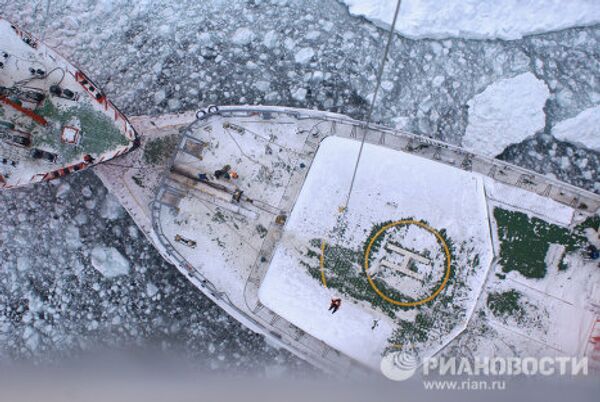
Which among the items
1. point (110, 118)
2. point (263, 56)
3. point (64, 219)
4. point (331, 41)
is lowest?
point (64, 219)

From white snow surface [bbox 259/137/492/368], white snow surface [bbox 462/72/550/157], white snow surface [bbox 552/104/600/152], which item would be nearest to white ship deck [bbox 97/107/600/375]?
white snow surface [bbox 259/137/492/368]

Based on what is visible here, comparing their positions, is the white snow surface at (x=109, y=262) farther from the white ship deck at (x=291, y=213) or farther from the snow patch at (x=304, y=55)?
the snow patch at (x=304, y=55)

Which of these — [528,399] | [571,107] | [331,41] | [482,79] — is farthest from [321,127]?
[528,399]

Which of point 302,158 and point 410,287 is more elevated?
point 302,158

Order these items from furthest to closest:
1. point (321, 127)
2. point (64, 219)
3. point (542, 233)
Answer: point (64, 219) → point (321, 127) → point (542, 233)

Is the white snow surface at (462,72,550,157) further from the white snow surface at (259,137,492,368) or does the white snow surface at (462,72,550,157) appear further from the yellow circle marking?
the yellow circle marking

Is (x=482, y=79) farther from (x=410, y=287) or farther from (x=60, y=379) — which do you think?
(x=60, y=379)

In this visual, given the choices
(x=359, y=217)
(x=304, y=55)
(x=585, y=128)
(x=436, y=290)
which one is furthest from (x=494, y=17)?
(x=436, y=290)
